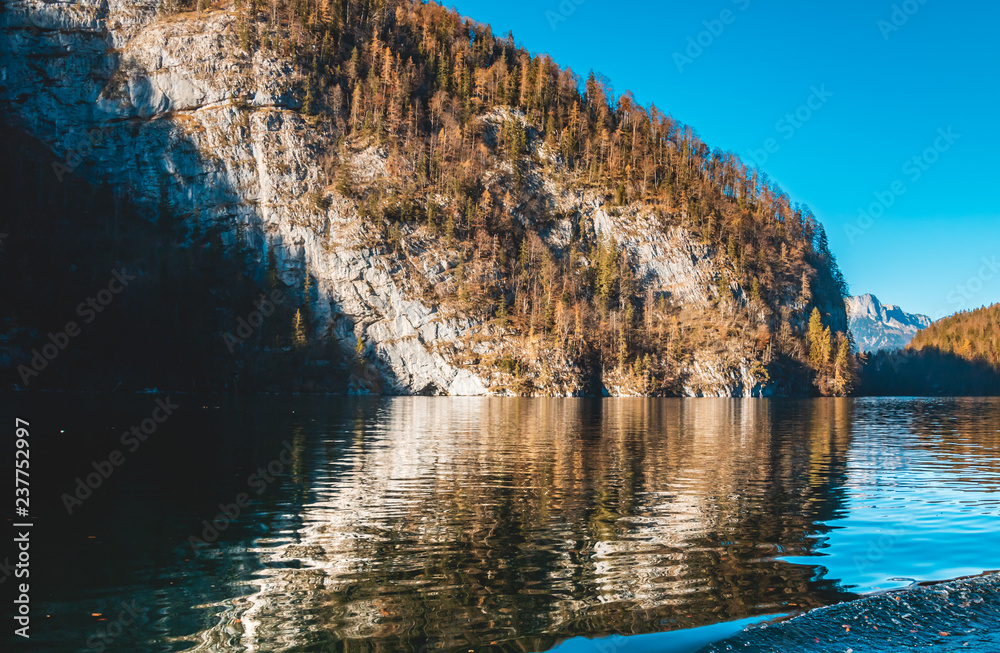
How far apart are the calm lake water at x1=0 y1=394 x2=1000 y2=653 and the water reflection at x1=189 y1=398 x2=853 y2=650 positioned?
0.29 feet

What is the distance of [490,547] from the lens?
17297mm

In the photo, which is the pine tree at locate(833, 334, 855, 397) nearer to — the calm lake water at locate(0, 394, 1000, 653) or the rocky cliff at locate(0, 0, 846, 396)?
the rocky cliff at locate(0, 0, 846, 396)

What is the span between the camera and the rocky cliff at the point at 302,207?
16338 centimetres

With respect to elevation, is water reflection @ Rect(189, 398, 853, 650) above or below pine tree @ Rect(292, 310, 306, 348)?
below

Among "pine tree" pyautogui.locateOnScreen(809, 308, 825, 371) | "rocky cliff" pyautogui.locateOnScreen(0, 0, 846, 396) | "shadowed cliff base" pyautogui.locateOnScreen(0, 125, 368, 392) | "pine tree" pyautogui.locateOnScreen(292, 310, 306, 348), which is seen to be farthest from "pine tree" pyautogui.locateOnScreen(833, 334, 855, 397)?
"pine tree" pyautogui.locateOnScreen(292, 310, 306, 348)

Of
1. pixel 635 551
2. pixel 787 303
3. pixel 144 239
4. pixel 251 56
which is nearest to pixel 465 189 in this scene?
pixel 251 56

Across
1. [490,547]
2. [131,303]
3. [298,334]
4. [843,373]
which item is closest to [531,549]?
[490,547]

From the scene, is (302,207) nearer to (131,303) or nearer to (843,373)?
(131,303)

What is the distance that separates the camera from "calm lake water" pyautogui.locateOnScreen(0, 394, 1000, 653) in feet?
37.4

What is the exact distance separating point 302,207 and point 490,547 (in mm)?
169749

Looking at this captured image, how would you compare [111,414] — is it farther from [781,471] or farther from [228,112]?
[228,112]

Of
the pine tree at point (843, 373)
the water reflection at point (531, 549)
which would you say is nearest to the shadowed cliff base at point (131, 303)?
the water reflection at point (531, 549)

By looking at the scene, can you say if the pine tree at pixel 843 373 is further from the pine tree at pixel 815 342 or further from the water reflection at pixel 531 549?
the water reflection at pixel 531 549

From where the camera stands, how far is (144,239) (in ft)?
518
